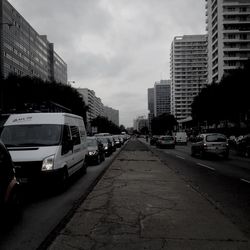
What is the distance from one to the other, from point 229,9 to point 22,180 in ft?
332

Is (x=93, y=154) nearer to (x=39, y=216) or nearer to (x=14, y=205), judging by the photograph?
(x=39, y=216)

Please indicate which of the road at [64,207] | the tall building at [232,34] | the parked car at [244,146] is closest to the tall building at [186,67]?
the tall building at [232,34]

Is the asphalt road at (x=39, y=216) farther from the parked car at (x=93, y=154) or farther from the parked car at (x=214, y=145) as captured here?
the parked car at (x=214, y=145)

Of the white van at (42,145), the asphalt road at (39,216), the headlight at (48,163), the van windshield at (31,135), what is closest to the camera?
the asphalt road at (39,216)

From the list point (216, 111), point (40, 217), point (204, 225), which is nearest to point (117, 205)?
point (40, 217)

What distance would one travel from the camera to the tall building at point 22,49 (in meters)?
84.6

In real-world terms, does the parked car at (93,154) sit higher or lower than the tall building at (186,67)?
lower

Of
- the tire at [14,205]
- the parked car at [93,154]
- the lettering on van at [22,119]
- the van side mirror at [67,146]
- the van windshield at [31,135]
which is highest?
the lettering on van at [22,119]

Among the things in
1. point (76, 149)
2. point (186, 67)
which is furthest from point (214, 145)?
point (186, 67)

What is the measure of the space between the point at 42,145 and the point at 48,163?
0.94 metres

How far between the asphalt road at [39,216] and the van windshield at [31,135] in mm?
1256

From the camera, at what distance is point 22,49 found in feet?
321

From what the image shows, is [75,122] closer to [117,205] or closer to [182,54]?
[117,205]

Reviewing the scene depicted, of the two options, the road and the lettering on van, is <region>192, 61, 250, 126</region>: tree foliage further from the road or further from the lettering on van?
the lettering on van
